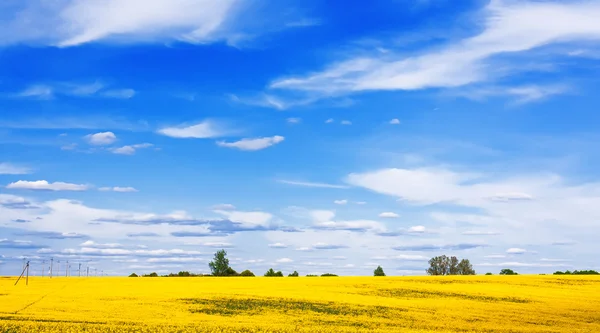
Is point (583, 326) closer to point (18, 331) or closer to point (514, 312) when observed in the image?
point (514, 312)

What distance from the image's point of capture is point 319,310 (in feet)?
163

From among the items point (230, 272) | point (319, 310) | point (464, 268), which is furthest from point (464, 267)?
point (319, 310)

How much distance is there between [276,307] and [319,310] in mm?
3748

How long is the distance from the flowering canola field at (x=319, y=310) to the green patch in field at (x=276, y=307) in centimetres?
8

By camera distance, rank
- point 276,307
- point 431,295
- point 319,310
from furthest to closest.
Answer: point 431,295 → point 276,307 → point 319,310

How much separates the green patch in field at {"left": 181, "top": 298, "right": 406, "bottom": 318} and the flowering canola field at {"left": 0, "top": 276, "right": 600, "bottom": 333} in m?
0.08

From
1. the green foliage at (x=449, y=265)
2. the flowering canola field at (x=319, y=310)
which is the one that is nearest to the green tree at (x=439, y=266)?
the green foliage at (x=449, y=265)

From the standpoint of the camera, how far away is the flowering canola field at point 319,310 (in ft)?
126

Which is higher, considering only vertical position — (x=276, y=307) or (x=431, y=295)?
(x=431, y=295)

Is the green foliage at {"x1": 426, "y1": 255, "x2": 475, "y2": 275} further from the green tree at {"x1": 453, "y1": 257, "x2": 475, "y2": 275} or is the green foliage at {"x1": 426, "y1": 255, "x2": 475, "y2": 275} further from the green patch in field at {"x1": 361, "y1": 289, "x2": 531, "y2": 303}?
the green patch in field at {"x1": 361, "y1": 289, "x2": 531, "y2": 303}

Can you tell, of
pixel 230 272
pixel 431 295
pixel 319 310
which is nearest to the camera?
pixel 319 310

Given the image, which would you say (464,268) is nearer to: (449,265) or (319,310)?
(449,265)

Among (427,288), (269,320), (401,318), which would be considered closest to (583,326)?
(401,318)

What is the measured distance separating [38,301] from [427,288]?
4101cm
